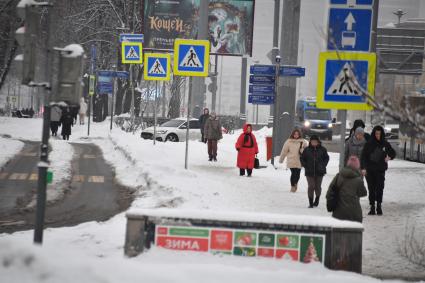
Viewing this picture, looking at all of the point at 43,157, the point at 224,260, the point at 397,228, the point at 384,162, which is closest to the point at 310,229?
the point at 224,260

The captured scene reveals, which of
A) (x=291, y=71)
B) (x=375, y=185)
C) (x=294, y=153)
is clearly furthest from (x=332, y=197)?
(x=291, y=71)

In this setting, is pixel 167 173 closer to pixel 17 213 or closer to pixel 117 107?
pixel 17 213

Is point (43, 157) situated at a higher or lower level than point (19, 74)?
lower

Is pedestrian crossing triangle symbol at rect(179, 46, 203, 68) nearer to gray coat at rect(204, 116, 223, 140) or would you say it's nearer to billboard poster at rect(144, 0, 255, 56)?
gray coat at rect(204, 116, 223, 140)

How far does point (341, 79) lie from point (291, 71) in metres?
13.1

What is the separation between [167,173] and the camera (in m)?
18.0

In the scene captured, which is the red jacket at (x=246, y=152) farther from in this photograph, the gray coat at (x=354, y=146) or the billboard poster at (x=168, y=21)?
the billboard poster at (x=168, y=21)

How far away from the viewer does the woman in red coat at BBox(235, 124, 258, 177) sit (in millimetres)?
20375

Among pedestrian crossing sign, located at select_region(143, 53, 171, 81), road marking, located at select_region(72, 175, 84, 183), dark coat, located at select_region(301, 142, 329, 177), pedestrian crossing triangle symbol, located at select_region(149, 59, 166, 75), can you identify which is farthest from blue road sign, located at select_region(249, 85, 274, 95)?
dark coat, located at select_region(301, 142, 329, 177)

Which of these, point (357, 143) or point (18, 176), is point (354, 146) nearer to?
point (357, 143)

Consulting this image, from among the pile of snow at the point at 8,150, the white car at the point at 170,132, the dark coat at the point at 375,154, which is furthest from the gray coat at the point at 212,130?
the white car at the point at 170,132

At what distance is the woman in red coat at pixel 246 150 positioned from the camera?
66.8 ft

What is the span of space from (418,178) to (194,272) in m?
15.2

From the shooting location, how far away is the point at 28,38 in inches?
322
